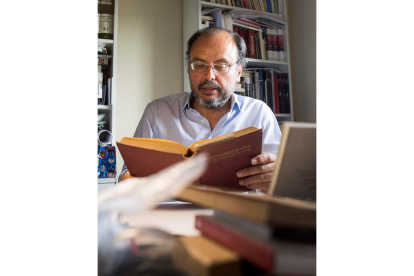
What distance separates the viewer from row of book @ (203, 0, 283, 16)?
672mm

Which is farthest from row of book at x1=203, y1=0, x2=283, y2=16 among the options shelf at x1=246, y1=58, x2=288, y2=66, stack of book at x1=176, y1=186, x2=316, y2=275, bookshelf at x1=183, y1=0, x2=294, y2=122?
stack of book at x1=176, y1=186, x2=316, y2=275

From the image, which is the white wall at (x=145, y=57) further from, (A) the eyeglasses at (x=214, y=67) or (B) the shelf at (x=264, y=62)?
(B) the shelf at (x=264, y=62)

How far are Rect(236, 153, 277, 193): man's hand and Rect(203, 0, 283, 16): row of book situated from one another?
31 cm

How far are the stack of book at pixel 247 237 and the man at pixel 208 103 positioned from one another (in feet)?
1.35

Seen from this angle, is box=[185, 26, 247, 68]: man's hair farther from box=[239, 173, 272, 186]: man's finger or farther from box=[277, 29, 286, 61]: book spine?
box=[239, 173, 272, 186]: man's finger

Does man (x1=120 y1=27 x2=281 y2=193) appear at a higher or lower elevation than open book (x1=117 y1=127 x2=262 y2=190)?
higher

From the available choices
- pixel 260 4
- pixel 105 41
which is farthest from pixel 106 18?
pixel 260 4

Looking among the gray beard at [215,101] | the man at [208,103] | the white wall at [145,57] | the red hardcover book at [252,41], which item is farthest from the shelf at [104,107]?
the red hardcover book at [252,41]

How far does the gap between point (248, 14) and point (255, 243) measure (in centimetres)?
68

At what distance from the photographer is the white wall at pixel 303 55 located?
23.6 inches

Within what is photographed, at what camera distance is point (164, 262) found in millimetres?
404
